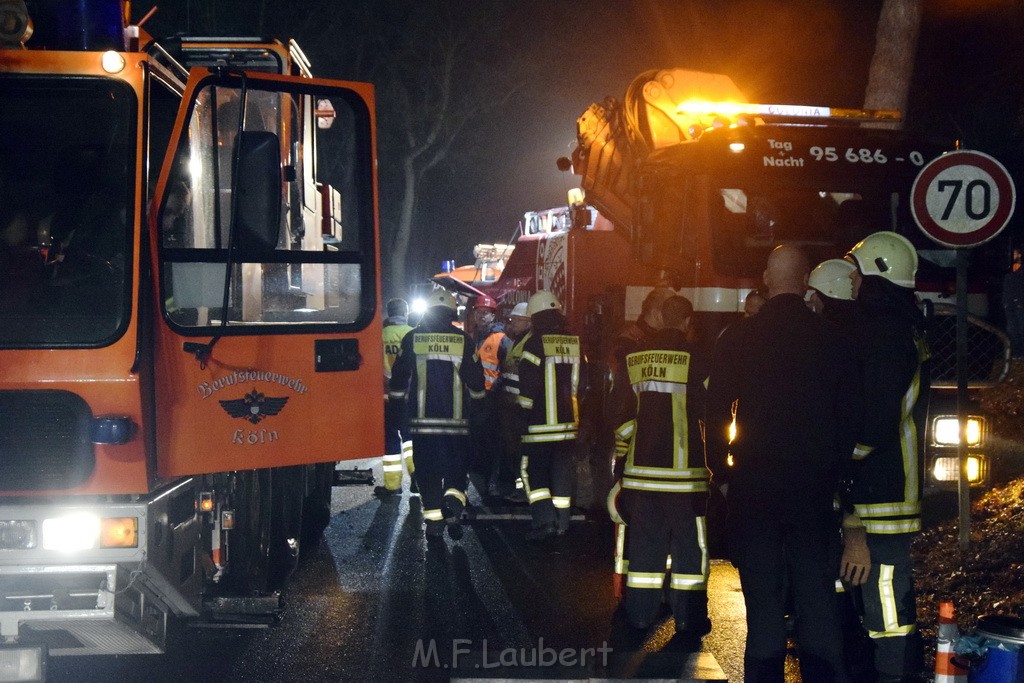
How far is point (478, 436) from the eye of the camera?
7.77 m

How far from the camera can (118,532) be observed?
381 cm

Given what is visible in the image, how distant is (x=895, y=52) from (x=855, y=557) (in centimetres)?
870

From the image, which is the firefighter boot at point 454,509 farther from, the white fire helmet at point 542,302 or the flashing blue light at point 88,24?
the flashing blue light at point 88,24

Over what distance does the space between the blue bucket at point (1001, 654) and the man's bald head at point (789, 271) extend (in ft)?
4.68

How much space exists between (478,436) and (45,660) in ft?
14.1

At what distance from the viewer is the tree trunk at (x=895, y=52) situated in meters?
11.1

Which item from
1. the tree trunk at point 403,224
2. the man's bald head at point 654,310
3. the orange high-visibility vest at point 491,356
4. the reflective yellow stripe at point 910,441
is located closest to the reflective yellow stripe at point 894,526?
the reflective yellow stripe at point 910,441

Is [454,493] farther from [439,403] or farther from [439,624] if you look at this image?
[439,624]

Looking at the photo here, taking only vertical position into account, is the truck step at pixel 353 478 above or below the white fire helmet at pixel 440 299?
below

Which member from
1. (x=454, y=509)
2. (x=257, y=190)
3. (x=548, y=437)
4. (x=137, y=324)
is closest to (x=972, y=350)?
(x=548, y=437)

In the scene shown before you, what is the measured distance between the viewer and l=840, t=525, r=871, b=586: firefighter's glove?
4.02 metres

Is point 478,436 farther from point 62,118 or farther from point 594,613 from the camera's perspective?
point 62,118

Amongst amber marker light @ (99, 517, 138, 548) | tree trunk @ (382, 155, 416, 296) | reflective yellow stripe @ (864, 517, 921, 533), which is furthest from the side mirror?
tree trunk @ (382, 155, 416, 296)

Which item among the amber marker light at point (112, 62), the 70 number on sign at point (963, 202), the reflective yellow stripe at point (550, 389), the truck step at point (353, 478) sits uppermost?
the amber marker light at point (112, 62)
